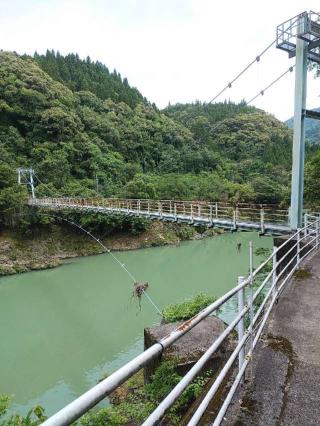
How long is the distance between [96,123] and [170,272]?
23.9 m

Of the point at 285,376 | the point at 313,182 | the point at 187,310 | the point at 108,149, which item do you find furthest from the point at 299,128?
the point at 108,149

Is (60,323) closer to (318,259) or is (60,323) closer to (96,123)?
(318,259)

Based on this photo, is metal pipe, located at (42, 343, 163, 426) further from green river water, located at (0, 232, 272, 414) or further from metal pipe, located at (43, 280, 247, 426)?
green river water, located at (0, 232, 272, 414)

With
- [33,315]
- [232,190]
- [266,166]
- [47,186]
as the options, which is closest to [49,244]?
[47,186]

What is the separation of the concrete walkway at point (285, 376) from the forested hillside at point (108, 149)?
652 inches

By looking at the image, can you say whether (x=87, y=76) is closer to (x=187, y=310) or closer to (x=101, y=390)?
(x=187, y=310)

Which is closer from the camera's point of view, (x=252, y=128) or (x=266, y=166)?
(x=266, y=166)

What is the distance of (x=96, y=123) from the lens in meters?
34.8

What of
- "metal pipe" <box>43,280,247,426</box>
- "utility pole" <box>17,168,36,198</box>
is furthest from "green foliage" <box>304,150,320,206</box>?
"utility pole" <box>17,168,36,198</box>

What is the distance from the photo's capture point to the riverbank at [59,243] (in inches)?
660

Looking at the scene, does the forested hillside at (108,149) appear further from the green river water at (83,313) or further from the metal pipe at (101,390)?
the metal pipe at (101,390)

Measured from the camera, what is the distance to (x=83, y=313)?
10445 millimetres

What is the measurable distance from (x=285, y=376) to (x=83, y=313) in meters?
9.11

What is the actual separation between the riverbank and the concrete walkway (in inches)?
580
